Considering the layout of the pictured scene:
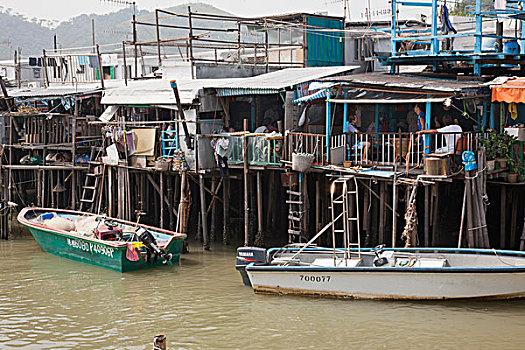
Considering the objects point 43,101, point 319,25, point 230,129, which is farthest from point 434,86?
point 43,101

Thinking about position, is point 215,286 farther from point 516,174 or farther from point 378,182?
point 516,174

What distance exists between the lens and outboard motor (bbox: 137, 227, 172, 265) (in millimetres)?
17062

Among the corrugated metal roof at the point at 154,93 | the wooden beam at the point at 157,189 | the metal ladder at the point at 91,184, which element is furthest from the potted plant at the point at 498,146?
the metal ladder at the point at 91,184

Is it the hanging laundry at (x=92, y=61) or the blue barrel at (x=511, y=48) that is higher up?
the hanging laundry at (x=92, y=61)

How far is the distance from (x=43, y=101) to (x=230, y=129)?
857cm

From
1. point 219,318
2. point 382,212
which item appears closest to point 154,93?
point 382,212

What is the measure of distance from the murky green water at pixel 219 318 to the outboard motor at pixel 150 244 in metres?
Result: 0.62

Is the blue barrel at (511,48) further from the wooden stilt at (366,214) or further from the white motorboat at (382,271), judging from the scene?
the white motorboat at (382,271)

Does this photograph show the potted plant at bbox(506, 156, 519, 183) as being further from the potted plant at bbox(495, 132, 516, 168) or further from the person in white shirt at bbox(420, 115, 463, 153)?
the person in white shirt at bbox(420, 115, 463, 153)

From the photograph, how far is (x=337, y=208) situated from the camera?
17.9 m

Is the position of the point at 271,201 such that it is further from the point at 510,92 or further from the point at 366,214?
the point at 510,92

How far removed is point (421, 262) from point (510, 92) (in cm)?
439

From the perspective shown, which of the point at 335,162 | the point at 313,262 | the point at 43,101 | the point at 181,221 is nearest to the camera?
the point at 313,262

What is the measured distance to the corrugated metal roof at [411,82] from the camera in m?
15.8
